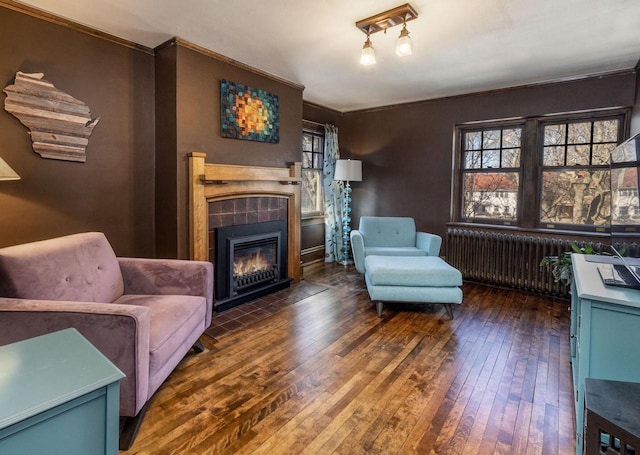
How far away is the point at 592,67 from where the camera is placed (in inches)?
138

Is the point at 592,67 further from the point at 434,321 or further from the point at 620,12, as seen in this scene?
the point at 434,321

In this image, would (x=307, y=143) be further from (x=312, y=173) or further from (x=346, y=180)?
(x=346, y=180)

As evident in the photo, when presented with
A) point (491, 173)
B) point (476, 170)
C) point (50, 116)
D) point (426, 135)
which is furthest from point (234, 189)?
point (491, 173)

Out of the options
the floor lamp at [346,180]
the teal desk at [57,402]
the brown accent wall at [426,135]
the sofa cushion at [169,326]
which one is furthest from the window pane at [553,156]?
the teal desk at [57,402]

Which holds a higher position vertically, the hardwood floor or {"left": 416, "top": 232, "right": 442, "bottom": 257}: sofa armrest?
{"left": 416, "top": 232, "right": 442, "bottom": 257}: sofa armrest

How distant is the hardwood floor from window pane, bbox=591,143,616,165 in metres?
1.78

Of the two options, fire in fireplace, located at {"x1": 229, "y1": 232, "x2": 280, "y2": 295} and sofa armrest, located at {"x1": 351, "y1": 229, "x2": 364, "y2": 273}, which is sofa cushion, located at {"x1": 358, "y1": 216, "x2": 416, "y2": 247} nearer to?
sofa armrest, located at {"x1": 351, "y1": 229, "x2": 364, "y2": 273}

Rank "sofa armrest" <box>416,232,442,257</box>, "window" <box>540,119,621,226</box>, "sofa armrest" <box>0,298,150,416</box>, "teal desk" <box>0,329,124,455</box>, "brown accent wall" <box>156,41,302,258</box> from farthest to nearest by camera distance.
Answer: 1. "sofa armrest" <box>416,232,442,257</box>
2. "window" <box>540,119,621,226</box>
3. "brown accent wall" <box>156,41,302,258</box>
4. "sofa armrest" <box>0,298,150,416</box>
5. "teal desk" <box>0,329,124,455</box>

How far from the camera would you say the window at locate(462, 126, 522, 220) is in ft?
14.2

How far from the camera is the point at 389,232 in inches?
179

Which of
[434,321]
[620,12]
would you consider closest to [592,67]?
[620,12]

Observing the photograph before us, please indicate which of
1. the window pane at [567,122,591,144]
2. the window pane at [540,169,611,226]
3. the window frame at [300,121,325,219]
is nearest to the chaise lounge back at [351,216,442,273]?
the window frame at [300,121,325,219]

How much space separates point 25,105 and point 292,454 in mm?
2830

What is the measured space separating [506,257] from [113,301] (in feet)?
13.2
